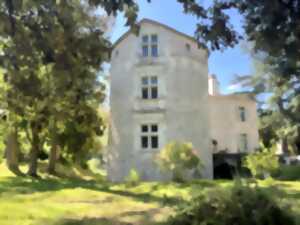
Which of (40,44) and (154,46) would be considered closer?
(40,44)

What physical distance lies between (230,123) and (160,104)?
10348mm

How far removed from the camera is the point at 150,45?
90.5 ft

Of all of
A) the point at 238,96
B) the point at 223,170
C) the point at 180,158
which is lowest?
the point at 223,170

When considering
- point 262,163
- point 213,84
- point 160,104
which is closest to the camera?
point 262,163

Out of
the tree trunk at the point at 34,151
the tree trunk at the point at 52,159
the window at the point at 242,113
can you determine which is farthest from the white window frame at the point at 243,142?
the tree trunk at the point at 34,151

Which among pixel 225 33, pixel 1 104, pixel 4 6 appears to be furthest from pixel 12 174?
pixel 225 33

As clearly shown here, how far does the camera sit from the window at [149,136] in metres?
26.4

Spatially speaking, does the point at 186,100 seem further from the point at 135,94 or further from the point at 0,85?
the point at 0,85

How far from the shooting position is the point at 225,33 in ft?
27.6

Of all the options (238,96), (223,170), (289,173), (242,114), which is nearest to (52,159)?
(223,170)

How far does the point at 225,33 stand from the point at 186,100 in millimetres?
18573

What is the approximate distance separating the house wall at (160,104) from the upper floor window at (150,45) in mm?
261

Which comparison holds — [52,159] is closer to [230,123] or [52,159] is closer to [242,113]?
[230,123]

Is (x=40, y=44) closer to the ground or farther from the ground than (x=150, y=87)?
closer to the ground
